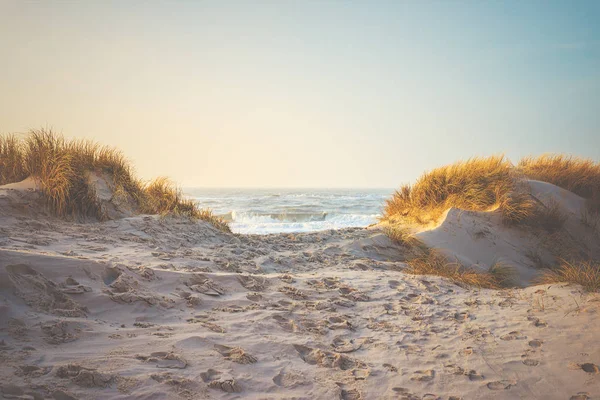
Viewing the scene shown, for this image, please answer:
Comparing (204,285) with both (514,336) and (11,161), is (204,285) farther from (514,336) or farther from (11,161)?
(11,161)

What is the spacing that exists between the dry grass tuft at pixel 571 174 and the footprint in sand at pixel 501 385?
741 cm

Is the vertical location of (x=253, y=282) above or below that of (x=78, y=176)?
below

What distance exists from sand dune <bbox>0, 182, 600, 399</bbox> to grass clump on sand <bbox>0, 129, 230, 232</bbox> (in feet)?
2.76

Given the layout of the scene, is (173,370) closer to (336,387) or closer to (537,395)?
(336,387)

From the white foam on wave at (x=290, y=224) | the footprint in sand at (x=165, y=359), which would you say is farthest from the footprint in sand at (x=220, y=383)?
the white foam on wave at (x=290, y=224)

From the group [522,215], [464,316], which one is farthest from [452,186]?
[464,316]

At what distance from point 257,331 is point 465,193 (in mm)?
6581

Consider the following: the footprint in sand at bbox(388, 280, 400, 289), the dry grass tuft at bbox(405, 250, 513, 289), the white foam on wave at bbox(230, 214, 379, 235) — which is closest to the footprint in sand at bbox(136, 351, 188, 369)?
the footprint in sand at bbox(388, 280, 400, 289)

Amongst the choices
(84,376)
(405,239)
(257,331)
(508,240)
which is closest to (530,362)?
(257,331)

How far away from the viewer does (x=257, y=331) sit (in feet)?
8.64

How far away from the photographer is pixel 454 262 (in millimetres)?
5809

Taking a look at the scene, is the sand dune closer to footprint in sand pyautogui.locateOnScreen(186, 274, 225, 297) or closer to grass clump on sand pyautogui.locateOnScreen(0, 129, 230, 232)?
footprint in sand pyautogui.locateOnScreen(186, 274, 225, 297)

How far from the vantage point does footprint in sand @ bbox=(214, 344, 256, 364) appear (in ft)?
7.11

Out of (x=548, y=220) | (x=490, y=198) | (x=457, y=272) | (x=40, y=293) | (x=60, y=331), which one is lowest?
(x=457, y=272)
